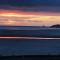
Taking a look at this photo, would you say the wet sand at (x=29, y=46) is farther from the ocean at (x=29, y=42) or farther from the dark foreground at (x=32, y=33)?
the dark foreground at (x=32, y=33)

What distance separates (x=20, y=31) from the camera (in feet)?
8.69

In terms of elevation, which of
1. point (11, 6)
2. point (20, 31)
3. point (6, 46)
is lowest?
point (6, 46)

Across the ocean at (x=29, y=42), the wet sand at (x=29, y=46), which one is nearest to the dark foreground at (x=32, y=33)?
the ocean at (x=29, y=42)

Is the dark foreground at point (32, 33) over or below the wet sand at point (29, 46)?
over

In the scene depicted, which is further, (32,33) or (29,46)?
(29,46)

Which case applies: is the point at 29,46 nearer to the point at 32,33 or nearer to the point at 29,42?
the point at 29,42

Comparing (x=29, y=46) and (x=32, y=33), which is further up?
(x=32, y=33)

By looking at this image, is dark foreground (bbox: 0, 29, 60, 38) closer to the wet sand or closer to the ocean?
the ocean

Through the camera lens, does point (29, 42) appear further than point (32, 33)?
Yes

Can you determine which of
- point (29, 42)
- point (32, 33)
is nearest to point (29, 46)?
point (29, 42)

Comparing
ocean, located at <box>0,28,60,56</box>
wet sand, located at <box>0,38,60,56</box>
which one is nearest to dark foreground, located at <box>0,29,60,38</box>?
ocean, located at <box>0,28,60,56</box>
